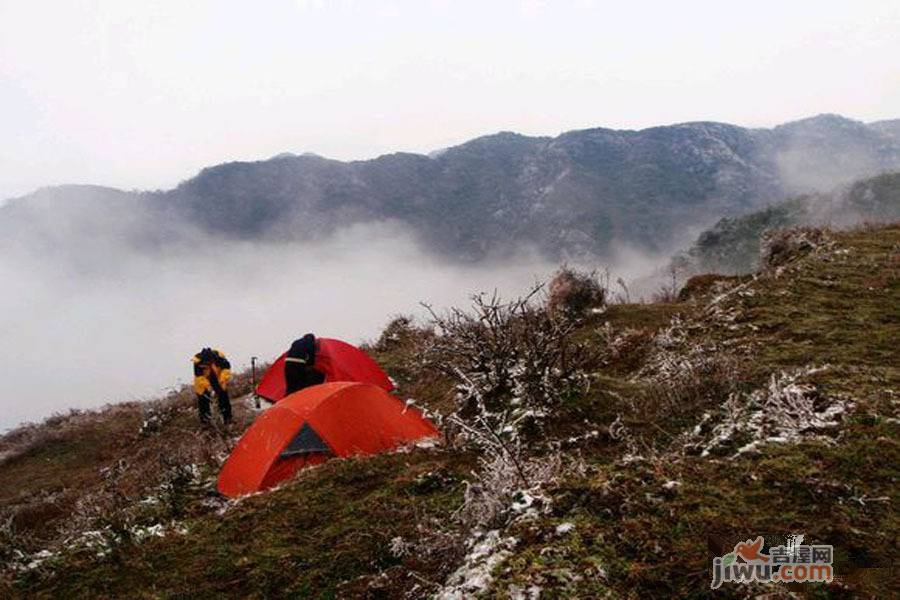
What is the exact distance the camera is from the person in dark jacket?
11.1 m

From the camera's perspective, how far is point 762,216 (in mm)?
61594

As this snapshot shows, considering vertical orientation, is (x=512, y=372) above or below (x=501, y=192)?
below

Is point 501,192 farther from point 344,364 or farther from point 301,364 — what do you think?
point 301,364

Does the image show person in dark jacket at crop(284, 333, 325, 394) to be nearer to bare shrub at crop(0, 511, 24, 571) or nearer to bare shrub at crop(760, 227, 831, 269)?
bare shrub at crop(0, 511, 24, 571)

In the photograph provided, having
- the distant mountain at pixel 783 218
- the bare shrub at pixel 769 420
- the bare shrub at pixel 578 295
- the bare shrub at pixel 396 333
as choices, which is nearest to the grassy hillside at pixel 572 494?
the bare shrub at pixel 769 420

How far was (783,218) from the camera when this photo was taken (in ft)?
191

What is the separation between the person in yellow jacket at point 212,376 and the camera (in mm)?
13969

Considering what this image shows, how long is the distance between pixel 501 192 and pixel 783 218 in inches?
4821

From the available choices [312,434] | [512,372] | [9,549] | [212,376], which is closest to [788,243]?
[512,372]

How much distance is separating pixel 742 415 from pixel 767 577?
9.19 feet

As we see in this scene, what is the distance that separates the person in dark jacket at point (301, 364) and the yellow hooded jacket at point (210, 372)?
11.6 feet

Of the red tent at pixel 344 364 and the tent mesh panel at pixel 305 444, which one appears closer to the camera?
→ the tent mesh panel at pixel 305 444

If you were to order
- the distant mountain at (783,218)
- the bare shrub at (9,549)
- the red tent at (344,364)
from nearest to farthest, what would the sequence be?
the bare shrub at (9,549) → the red tent at (344,364) → the distant mountain at (783,218)

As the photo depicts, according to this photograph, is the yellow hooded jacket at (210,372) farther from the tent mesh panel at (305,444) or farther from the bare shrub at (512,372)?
the bare shrub at (512,372)
